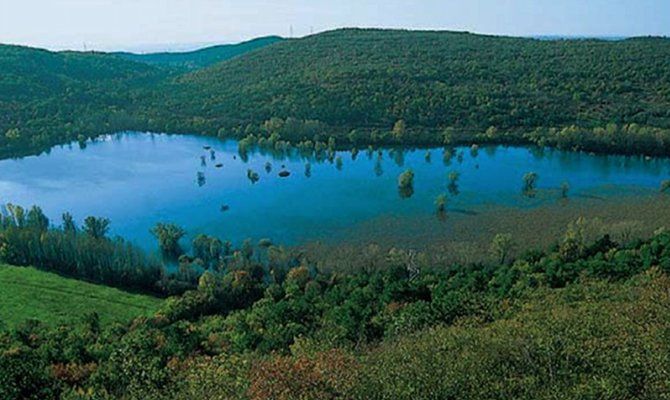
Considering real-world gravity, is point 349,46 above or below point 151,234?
above

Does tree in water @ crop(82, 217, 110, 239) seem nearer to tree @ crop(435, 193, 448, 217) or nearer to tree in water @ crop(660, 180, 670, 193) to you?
tree @ crop(435, 193, 448, 217)

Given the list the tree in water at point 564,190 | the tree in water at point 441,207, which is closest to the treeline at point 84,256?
the tree in water at point 441,207

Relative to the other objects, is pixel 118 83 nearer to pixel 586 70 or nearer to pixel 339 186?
pixel 339 186

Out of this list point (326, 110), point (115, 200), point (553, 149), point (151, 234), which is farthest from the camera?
point (326, 110)

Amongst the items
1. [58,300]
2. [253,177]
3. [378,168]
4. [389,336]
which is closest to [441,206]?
[378,168]

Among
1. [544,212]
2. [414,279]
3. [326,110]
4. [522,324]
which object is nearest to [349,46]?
[326,110]

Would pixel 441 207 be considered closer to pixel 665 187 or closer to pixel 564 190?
pixel 564 190

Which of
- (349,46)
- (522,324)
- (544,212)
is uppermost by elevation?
(349,46)

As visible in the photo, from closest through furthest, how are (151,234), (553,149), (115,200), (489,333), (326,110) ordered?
1. (489,333)
2. (151,234)
3. (115,200)
4. (553,149)
5. (326,110)
